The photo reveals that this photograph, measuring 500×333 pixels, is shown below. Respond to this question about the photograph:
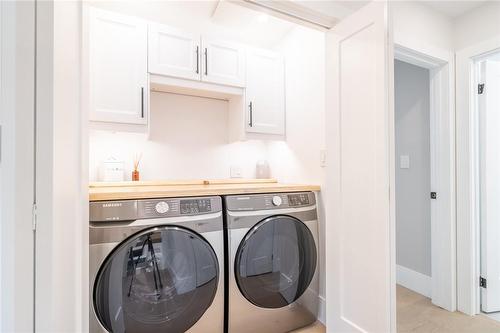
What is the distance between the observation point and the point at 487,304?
201 centimetres

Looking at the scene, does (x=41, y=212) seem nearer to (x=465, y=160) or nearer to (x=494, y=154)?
(x=465, y=160)

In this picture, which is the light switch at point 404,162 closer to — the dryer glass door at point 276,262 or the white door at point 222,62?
the dryer glass door at point 276,262

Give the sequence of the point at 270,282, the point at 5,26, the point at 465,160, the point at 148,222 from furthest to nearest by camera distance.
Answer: the point at 465,160 < the point at 270,282 < the point at 148,222 < the point at 5,26

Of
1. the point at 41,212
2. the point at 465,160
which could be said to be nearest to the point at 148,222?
the point at 41,212

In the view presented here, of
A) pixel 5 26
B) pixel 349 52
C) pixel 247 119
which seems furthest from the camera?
pixel 247 119

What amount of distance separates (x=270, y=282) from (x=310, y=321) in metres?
0.51

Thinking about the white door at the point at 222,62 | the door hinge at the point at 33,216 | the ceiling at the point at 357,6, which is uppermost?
the ceiling at the point at 357,6

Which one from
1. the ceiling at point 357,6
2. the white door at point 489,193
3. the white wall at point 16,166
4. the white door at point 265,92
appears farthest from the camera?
the white door at point 265,92

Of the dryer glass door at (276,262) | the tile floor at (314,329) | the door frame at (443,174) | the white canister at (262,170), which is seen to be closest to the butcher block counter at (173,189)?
the white canister at (262,170)

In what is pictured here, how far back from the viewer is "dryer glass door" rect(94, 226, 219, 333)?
1.27 metres

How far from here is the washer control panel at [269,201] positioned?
1.61 m

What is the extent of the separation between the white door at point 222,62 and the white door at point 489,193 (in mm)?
1974

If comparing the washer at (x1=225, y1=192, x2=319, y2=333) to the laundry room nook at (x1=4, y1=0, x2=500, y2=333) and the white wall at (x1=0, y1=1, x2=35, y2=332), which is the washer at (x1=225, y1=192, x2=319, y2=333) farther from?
the white wall at (x1=0, y1=1, x2=35, y2=332)

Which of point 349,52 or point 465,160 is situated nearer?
point 349,52
